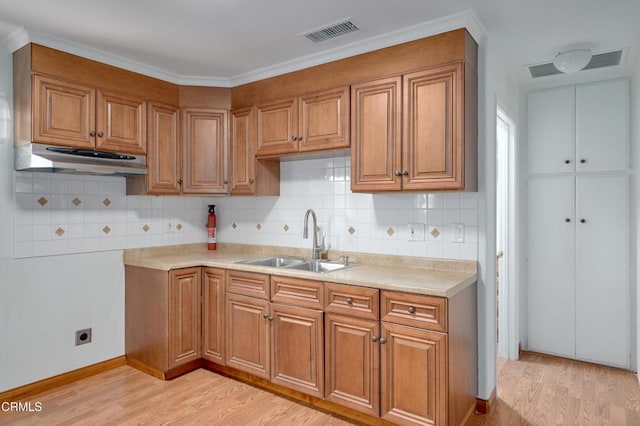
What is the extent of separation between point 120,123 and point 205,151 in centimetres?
69

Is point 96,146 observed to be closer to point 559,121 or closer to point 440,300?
point 440,300

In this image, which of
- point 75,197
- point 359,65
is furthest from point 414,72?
point 75,197

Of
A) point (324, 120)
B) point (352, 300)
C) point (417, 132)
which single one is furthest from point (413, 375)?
point (324, 120)

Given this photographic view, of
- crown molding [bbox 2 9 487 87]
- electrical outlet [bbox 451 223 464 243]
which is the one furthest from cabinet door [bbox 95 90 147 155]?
electrical outlet [bbox 451 223 464 243]

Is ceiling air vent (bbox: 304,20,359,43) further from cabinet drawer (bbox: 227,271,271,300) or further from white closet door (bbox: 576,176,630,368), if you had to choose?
white closet door (bbox: 576,176,630,368)

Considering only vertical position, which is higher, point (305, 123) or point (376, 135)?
point (305, 123)

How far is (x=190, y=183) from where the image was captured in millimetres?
3475

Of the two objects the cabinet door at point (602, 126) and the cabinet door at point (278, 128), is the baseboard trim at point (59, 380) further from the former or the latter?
the cabinet door at point (602, 126)

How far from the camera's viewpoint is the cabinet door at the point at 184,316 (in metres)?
3.07

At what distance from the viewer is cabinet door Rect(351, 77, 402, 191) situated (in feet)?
8.62

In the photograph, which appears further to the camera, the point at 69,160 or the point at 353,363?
the point at 69,160

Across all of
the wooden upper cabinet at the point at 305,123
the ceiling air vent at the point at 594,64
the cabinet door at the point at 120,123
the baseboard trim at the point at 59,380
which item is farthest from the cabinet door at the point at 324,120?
the baseboard trim at the point at 59,380

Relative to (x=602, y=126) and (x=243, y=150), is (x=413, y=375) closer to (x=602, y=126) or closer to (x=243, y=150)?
(x=243, y=150)

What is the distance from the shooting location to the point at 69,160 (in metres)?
2.71
